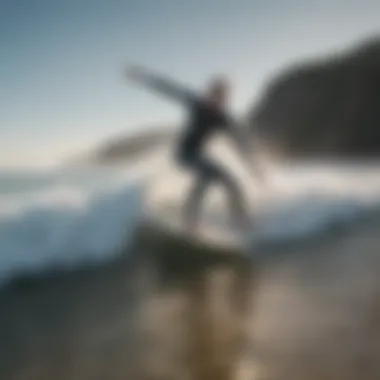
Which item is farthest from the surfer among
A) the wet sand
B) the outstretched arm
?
the wet sand

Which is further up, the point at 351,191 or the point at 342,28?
the point at 342,28

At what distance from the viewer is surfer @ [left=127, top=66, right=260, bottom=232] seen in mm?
1482

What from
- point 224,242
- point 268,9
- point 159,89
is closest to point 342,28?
point 268,9

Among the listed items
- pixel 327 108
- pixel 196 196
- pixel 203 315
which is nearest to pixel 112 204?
pixel 196 196

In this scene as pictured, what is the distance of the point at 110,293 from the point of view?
145 centimetres

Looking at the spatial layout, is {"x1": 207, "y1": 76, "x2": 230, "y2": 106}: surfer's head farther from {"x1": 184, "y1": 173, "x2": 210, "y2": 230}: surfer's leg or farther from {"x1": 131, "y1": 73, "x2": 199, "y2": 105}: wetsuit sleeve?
{"x1": 184, "y1": 173, "x2": 210, "y2": 230}: surfer's leg

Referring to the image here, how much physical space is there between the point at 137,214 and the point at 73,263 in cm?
17

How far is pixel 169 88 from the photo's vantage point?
148 centimetres

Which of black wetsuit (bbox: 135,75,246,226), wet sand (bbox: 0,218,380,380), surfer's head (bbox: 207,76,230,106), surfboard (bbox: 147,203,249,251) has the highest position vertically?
surfer's head (bbox: 207,76,230,106)

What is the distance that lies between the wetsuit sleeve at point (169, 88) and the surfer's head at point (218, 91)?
36 millimetres

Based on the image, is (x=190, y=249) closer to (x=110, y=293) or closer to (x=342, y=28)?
(x=110, y=293)

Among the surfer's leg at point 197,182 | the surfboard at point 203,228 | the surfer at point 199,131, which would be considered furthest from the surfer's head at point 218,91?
the surfboard at point 203,228

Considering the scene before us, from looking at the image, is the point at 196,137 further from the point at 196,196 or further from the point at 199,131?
the point at 196,196

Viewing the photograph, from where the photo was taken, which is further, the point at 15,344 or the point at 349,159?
the point at 349,159
